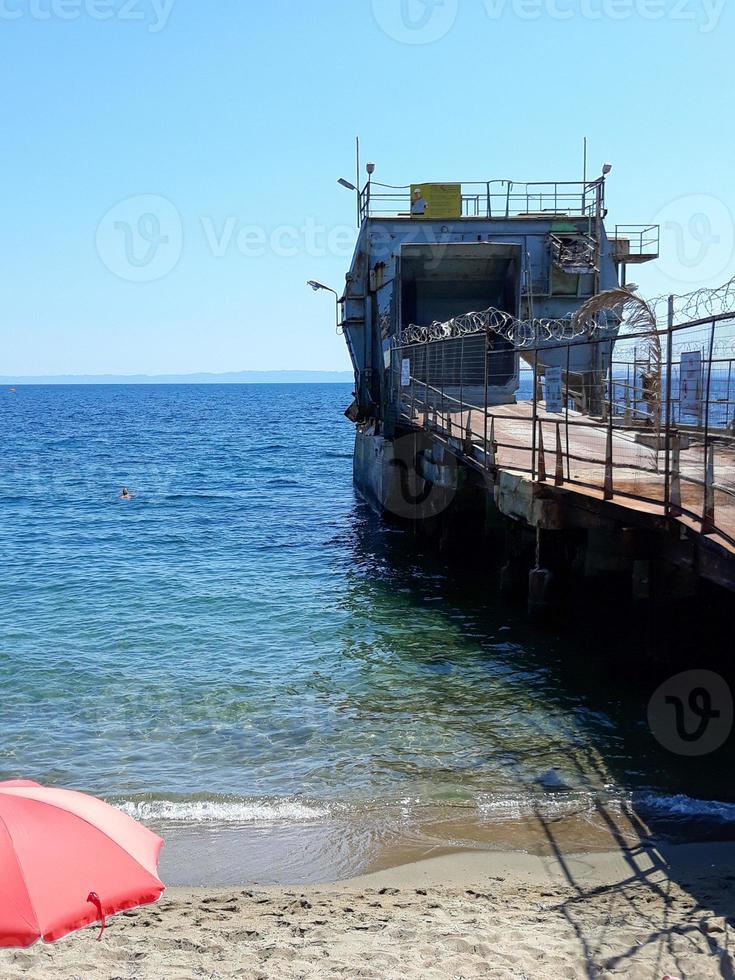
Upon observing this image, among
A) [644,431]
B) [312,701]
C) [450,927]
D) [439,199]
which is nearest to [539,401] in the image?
[439,199]

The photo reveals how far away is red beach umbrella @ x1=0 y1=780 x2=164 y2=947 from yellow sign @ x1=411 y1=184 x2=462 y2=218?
26.0 m

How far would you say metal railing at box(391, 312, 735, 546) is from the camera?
8.97 m

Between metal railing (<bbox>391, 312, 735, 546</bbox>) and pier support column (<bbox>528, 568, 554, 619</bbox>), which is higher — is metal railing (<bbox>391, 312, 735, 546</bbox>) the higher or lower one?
the higher one

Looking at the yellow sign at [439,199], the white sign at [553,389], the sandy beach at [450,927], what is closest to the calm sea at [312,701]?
the sandy beach at [450,927]

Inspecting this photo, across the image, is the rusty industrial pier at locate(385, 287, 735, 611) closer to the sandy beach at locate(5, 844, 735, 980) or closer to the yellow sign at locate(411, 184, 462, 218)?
the sandy beach at locate(5, 844, 735, 980)

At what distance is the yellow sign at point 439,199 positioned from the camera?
29547 millimetres

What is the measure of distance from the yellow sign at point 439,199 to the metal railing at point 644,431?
22.9ft

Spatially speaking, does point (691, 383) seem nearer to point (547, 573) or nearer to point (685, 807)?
point (685, 807)

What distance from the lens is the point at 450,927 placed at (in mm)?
6781

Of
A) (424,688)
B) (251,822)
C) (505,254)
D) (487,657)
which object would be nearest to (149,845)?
(251,822)

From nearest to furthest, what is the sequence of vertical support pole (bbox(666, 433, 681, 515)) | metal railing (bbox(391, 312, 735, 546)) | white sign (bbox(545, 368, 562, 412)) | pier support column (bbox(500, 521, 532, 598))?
metal railing (bbox(391, 312, 735, 546)) < vertical support pole (bbox(666, 433, 681, 515)) < white sign (bbox(545, 368, 562, 412)) < pier support column (bbox(500, 521, 532, 598))

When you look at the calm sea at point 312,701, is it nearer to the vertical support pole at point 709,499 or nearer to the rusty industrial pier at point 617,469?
the rusty industrial pier at point 617,469

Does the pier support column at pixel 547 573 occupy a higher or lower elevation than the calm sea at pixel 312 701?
higher

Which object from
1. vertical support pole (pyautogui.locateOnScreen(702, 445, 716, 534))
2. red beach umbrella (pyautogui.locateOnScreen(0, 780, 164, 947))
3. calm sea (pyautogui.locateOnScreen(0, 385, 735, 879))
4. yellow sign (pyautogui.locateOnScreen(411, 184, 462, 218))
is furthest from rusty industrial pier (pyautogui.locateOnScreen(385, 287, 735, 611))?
yellow sign (pyautogui.locateOnScreen(411, 184, 462, 218))
